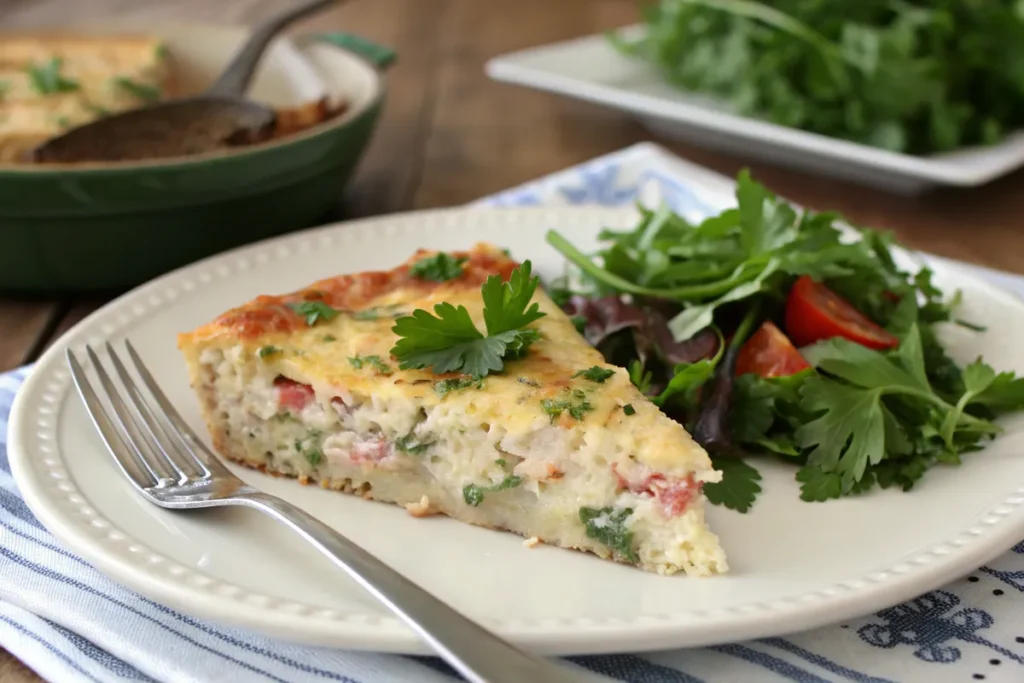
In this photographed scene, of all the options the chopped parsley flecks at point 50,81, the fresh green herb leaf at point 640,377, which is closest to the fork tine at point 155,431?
the fresh green herb leaf at point 640,377

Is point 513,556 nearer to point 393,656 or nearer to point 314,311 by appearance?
point 393,656

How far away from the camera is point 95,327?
9.56ft

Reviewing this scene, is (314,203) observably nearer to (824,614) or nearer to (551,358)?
(551,358)

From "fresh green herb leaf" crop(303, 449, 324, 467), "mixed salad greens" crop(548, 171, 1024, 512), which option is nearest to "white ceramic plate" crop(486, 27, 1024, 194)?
"mixed salad greens" crop(548, 171, 1024, 512)

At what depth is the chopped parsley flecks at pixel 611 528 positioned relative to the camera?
2199 mm

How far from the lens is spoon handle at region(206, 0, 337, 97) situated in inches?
167

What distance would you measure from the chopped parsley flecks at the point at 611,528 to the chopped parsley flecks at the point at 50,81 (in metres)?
3.01

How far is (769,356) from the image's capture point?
2721 mm

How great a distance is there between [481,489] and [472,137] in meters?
3.16

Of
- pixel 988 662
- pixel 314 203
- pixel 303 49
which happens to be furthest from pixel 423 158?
pixel 988 662

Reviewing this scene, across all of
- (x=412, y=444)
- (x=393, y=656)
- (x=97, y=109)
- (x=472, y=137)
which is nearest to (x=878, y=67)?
(x=472, y=137)

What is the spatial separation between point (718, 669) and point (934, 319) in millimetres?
1341

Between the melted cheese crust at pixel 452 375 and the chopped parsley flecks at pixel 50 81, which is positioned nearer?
the melted cheese crust at pixel 452 375

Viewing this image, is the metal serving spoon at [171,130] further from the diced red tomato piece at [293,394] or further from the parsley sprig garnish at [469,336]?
the parsley sprig garnish at [469,336]
